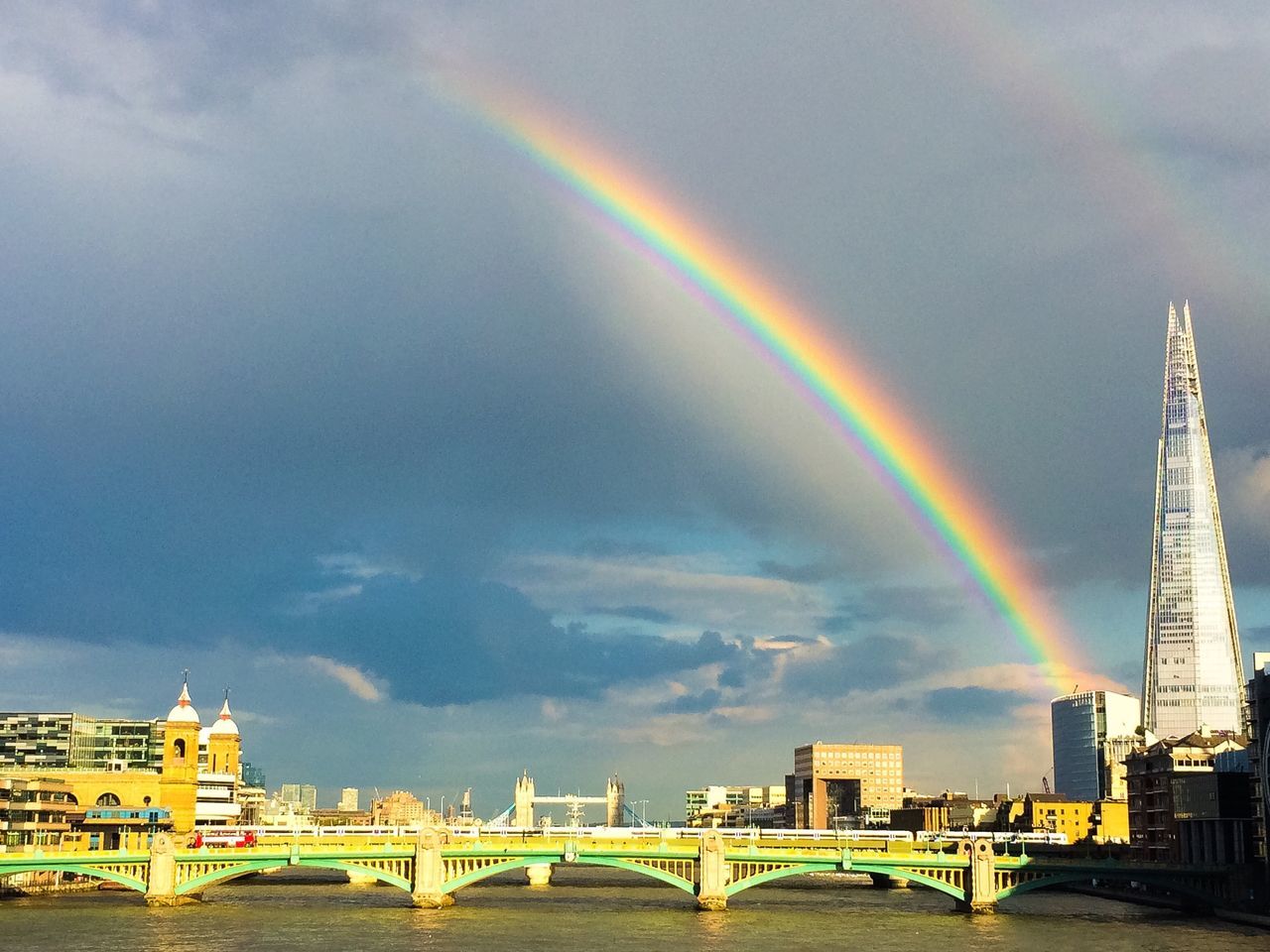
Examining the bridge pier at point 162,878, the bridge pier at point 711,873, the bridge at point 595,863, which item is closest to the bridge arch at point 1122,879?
the bridge at point 595,863

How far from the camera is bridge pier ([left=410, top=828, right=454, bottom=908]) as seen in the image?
510 feet

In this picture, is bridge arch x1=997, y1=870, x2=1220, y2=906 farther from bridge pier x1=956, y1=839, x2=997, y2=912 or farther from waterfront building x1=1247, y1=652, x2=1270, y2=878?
waterfront building x1=1247, y1=652, x2=1270, y2=878

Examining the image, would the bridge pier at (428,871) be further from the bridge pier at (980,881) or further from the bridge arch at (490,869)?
the bridge pier at (980,881)

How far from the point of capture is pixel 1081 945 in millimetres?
122750

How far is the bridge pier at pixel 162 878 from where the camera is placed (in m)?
154

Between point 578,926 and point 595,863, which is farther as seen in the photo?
point 595,863

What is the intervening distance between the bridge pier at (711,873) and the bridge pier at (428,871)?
28.6 m

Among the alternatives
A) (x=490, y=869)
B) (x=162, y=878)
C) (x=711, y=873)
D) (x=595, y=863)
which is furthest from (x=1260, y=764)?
(x=162, y=878)

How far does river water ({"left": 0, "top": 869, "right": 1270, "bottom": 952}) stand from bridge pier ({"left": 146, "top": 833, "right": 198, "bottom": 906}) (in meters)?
2.12

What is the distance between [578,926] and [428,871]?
23.8 metres

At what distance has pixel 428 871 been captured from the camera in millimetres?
155500

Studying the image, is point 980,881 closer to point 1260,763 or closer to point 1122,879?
point 1122,879

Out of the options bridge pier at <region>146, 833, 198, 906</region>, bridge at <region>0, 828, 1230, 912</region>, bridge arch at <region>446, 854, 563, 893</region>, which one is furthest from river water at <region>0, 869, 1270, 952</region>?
bridge at <region>0, 828, 1230, 912</region>

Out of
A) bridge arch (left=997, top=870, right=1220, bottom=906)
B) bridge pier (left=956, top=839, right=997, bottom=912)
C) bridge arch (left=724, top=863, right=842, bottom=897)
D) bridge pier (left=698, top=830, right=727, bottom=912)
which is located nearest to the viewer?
bridge arch (left=724, top=863, right=842, bottom=897)
